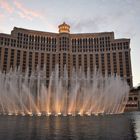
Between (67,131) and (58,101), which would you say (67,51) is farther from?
Result: (67,131)

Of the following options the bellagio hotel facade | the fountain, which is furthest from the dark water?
the bellagio hotel facade

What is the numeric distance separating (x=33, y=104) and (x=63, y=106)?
6.43 metres

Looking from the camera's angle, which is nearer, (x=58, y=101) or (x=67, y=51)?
(x=58, y=101)

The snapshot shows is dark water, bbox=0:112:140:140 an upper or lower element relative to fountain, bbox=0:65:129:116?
lower

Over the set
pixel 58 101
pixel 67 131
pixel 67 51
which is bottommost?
pixel 67 131

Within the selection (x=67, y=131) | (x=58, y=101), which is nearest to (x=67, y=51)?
(x=58, y=101)

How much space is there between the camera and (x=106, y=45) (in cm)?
14550

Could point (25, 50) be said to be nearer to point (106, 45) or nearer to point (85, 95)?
point (106, 45)

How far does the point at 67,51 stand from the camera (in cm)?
14588

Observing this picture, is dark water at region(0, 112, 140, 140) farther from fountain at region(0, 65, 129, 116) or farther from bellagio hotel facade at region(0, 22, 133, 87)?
bellagio hotel facade at region(0, 22, 133, 87)

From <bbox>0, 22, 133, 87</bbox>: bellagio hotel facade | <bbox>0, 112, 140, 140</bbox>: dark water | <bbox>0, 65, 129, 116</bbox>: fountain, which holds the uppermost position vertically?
<bbox>0, 22, 133, 87</bbox>: bellagio hotel facade

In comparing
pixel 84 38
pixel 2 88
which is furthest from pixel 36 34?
pixel 2 88

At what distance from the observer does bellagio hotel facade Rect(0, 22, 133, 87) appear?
449ft

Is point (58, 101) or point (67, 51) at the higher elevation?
point (67, 51)
